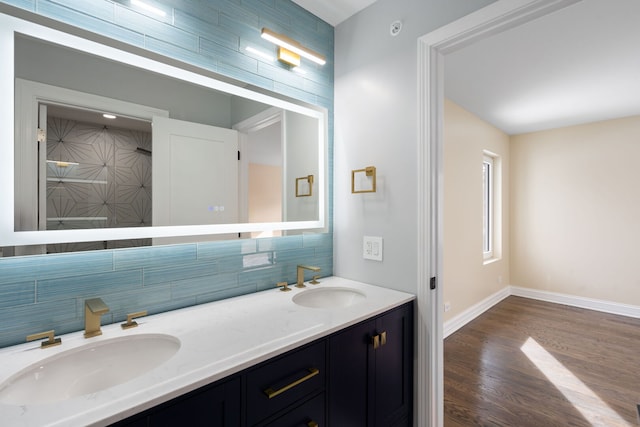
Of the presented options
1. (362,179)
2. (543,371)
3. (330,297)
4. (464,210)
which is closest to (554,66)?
(464,210)

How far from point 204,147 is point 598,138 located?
492 cm

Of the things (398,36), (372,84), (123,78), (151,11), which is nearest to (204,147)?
(123,78)

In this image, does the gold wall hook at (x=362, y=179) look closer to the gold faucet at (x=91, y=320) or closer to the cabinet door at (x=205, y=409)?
the cabinet door at (x=205, y=409)

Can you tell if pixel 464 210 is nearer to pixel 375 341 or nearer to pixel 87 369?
pixel 375 341

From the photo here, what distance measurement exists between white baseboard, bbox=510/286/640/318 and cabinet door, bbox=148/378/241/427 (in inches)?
197

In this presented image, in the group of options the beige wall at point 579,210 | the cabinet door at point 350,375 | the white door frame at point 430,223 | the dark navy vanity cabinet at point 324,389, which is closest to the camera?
the dark navy vanity cabinet at point 324,389

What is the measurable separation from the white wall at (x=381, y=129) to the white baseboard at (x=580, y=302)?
4.07m

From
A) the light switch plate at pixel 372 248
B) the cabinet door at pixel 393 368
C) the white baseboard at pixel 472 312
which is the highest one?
the light switch plate at pixel 372 248

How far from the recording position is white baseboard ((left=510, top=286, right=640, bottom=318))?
3.75m

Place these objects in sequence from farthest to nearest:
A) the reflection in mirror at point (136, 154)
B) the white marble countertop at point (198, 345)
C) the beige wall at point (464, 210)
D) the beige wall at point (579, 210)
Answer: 1. the beige wall at point (579, 210)
2. the beige wall at point (464, 210)
3. the reflection in mirror at point (136, 154)
4. the white marble countertop at point (198, 345)

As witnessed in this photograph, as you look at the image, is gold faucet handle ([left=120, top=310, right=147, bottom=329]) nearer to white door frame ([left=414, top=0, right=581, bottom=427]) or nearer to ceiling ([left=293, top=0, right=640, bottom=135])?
white door frame ([left=414, top=0, right=581, bottom=427])

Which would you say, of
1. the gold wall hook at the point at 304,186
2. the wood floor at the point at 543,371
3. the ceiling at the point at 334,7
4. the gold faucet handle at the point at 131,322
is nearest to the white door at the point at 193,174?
the gold faucet handle at the point at 131,322

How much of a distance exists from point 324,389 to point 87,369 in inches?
30.7

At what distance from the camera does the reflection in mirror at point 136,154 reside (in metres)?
1.00
